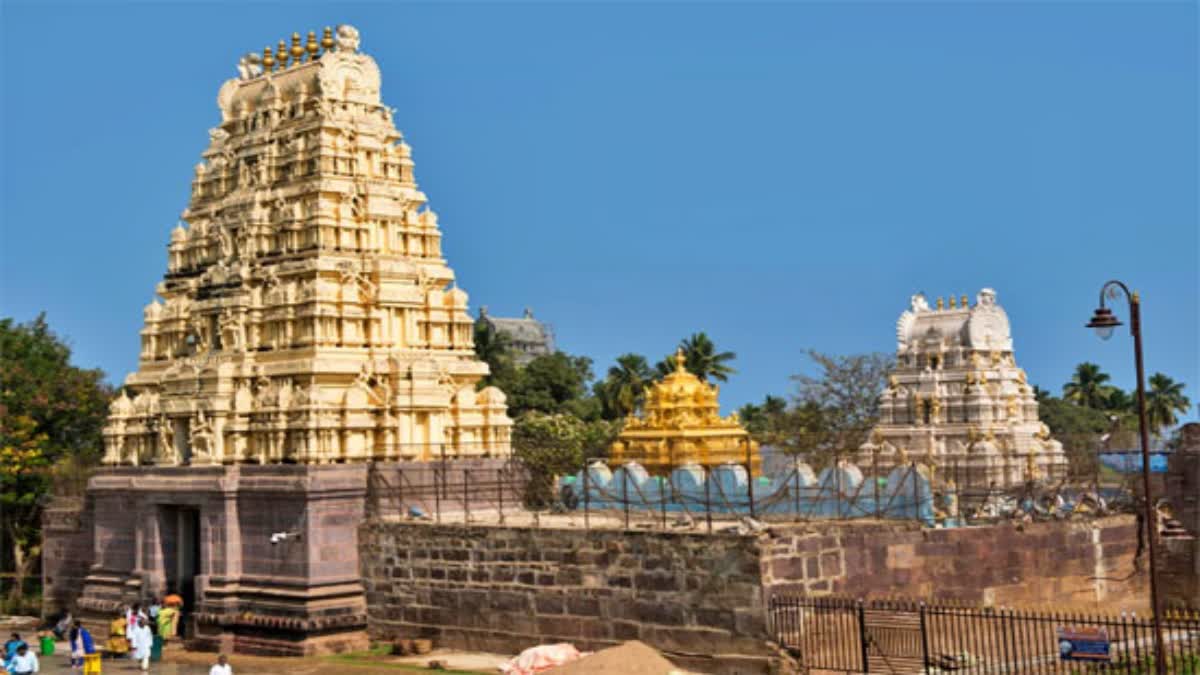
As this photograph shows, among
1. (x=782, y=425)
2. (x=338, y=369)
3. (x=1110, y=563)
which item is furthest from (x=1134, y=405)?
(x=338, y=369)

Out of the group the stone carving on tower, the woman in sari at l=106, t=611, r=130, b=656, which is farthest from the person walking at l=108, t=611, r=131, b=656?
the stone carving on tower

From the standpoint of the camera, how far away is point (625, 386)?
232ft

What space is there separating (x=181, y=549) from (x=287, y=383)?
15.4 ft

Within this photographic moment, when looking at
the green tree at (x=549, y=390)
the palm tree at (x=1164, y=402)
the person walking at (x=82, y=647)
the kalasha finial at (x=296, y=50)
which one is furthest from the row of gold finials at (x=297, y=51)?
the palm tree at (x=1164, y=402)

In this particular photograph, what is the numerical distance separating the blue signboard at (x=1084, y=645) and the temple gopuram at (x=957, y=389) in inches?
1276

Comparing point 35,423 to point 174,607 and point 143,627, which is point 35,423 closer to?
point 174,607

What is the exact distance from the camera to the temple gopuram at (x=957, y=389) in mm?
54812

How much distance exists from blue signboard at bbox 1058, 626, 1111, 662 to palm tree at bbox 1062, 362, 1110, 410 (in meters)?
67.9

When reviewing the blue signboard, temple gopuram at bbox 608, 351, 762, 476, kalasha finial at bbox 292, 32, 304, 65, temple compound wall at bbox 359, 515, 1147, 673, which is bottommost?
the blue signboard

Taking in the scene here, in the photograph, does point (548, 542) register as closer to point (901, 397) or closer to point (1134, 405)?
point (901, 397)

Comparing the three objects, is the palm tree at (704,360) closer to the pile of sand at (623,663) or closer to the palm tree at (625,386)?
the palm tree at (625,386)

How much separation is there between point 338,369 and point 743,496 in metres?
9.41

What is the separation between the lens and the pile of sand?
882 inches

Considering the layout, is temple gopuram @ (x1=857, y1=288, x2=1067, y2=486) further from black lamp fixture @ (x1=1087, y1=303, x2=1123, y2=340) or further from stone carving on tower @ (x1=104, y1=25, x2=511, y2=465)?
black lamp fixture @ (x1=1087, y1=303, x2=1123, y2=340)
